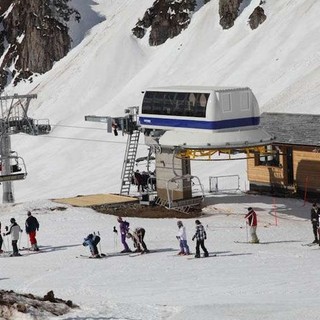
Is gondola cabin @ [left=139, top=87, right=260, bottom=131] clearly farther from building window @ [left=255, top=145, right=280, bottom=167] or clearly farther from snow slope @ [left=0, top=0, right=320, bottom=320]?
snow slope @ [left=0, top=0, right=320, bottom=320]

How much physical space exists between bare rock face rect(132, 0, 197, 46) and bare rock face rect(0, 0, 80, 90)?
11598 millimetres

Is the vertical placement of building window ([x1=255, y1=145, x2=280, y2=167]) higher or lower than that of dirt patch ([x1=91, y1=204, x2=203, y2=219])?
higher

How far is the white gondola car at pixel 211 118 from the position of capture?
3584 centimetres

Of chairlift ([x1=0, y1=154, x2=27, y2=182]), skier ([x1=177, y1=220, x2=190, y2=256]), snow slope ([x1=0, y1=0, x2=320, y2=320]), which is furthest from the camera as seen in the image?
chairlift ([x1=0, y1=154, x2=27, y2=182])

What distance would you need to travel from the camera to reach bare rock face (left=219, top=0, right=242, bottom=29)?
8675cm

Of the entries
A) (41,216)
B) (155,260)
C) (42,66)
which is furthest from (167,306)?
(42,66)

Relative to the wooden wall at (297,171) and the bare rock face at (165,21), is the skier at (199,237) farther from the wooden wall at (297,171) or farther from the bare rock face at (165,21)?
the bare rock face at (165,21)

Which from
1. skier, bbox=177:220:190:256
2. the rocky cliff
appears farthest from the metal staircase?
the rocky cliff

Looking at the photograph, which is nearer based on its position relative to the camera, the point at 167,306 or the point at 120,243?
the point at 167,306

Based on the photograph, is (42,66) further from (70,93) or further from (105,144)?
(105,144)

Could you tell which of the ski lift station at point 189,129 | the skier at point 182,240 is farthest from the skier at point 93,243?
the ski lift station at point 189,129

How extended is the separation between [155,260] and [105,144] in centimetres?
4534

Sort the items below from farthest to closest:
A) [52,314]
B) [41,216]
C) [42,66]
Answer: [42,66], [41,216], [52,314]

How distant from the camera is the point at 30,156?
7344 cm
